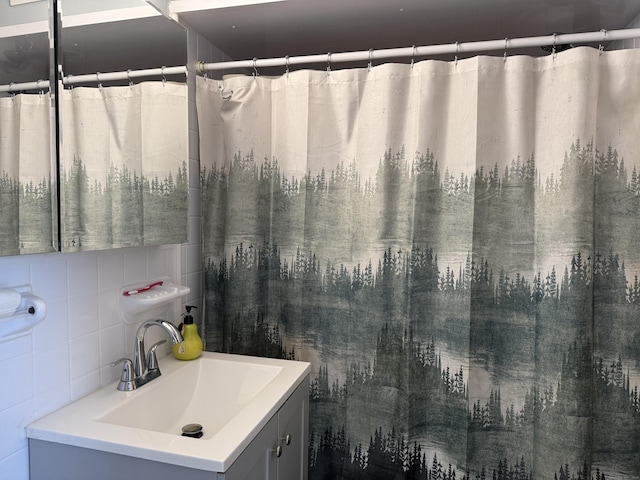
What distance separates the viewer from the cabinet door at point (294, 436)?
1242 mm

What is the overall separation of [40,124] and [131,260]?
52cm

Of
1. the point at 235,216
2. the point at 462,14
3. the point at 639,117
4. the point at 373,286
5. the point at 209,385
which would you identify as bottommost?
the point at 209,385

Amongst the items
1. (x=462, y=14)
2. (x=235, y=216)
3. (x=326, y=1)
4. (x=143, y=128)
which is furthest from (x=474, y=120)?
(x=143, y=128)

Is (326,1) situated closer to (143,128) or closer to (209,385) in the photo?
(143,128)

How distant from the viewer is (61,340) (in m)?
1.12

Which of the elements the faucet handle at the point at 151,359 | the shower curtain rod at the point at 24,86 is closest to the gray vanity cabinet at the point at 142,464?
the faucet handle at the point at 151,359

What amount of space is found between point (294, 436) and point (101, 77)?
121cm

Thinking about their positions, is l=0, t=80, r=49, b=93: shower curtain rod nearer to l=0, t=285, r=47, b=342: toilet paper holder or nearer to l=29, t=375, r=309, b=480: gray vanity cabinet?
l=0, t=285, r=47, b=342: toilet paper holder

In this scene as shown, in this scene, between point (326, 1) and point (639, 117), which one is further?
point (326, 1)

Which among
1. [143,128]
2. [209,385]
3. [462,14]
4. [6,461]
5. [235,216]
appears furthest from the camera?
[235,216]

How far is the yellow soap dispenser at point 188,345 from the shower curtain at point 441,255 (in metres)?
0.21

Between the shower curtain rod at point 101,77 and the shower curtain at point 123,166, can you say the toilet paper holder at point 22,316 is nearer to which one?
the shower curtain at point 123,166

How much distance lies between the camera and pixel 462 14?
155 centimetres

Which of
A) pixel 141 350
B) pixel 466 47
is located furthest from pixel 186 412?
pixel 466 47
